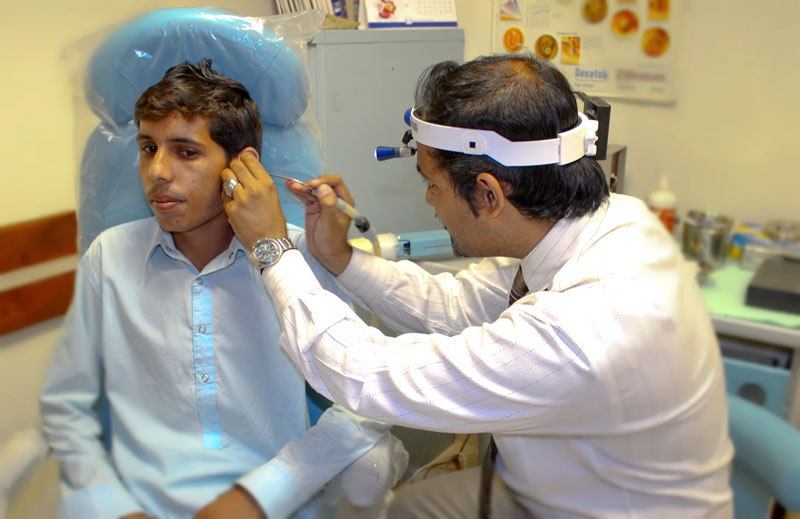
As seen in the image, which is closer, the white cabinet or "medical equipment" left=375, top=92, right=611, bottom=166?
"medical equipment" left=375, top=92, right=611, bottom=166

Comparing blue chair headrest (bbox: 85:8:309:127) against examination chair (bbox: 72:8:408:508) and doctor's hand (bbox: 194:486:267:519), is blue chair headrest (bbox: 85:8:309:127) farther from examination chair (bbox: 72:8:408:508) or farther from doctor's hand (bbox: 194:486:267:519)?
doctor's hand (bbox: 194:486:267:519)

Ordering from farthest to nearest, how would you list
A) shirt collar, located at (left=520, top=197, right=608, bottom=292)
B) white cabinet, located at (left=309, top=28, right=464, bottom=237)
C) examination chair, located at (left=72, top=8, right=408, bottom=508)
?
white cabinet, located at (left=309, top=28, right=464, bottom=237) < examination chair, located at (left=72, top=8, right=408, bottom=508) < shirt collar, located at (left=520, top=197, right=608, bottom=292)

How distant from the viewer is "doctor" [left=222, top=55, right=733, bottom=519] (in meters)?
0.84

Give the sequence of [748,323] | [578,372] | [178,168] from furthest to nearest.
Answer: [748,323] → [178,168] → [578,372]

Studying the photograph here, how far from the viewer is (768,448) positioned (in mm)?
932

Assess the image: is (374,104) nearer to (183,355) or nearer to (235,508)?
(183,355)

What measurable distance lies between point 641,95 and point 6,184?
5.04 feet

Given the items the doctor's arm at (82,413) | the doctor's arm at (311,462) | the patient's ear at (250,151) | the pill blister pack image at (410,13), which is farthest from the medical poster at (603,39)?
the doctor's arm at (82,413)

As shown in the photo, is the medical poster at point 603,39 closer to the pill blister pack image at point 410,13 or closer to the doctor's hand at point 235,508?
the pill blister pack image at point 410,13

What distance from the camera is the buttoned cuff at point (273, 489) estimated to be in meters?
0.90

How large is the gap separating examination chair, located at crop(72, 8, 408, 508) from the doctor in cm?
17

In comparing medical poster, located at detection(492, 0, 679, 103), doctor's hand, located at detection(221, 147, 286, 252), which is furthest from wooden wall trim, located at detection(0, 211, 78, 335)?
medical poster, located at detection(492, 0, 679, 103)

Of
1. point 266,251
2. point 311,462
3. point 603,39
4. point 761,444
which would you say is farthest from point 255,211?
point 603,39

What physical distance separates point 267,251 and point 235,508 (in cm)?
40
